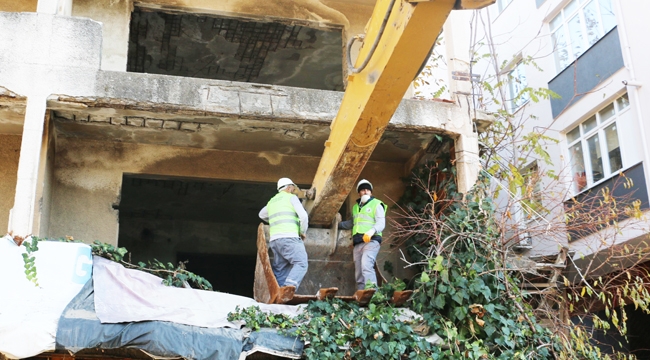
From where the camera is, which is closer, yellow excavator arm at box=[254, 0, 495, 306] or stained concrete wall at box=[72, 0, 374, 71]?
yellow excavator arm at box=[254, 0, 495, 306]

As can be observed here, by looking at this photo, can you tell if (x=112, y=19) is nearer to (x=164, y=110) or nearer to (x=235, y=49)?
(x=164, y=110)

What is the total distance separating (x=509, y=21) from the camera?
60.3 feet

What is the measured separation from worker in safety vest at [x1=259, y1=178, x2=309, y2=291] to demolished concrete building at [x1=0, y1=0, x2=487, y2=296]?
3.94 feet

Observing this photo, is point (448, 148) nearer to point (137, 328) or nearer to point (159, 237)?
point (137, 328)

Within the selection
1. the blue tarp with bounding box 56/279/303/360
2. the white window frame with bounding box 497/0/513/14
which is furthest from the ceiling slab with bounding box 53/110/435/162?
the white window frame with bounding box 497/0/513/14

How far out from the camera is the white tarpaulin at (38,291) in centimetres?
679

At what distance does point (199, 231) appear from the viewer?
625 inches

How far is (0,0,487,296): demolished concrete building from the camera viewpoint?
29.9 feet

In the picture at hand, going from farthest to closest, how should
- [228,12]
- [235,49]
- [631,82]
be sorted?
1. [235,49]
2. [631,82]
3. [228,12]

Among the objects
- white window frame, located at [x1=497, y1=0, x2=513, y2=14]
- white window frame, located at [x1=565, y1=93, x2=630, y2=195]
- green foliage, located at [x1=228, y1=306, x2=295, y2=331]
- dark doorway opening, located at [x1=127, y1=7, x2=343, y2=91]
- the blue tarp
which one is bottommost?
the blue tarp

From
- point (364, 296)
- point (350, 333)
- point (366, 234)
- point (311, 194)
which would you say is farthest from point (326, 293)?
point (311, 194)

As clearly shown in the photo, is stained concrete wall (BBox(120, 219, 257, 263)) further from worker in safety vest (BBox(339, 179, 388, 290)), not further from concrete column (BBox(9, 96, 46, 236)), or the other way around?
worker in safety vest (BBox(339, 179, 388, 290))

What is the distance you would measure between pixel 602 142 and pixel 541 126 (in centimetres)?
195

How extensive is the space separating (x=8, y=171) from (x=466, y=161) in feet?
21.3
